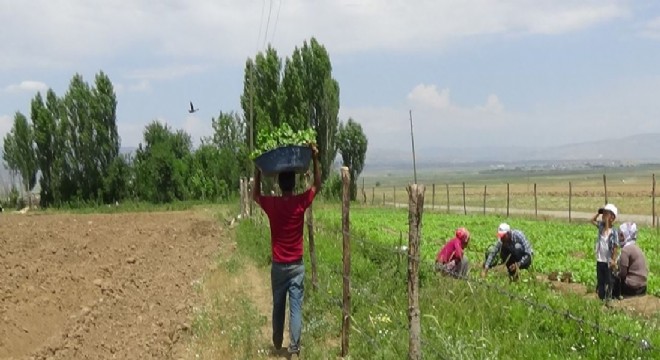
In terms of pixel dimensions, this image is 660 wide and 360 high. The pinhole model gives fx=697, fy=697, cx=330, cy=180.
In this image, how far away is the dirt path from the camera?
839cm

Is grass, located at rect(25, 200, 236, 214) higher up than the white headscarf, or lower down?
lower down

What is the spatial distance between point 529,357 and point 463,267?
5.04 metres

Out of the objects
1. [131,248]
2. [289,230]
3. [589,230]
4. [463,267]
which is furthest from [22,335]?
[589,230]

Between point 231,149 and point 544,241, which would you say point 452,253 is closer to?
point 544,241

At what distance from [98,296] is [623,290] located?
27.5ft

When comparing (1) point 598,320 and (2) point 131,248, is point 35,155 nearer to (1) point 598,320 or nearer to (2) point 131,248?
(2) point 131,248

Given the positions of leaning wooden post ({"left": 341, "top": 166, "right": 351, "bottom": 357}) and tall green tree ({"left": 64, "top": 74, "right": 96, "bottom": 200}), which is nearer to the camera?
leaning wooden post ({"left": 341, "top": 166, "right": 351, "bottom": 357})

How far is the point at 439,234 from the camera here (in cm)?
2273

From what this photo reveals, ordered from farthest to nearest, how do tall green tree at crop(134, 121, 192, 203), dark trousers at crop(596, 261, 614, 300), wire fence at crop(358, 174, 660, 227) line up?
tall green tree at crop(134, 121, 192, 203), wire fence at crop(358, 174, 660, 227), dark trousers at crop(596, 261, 614, 300)

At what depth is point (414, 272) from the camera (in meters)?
5.63

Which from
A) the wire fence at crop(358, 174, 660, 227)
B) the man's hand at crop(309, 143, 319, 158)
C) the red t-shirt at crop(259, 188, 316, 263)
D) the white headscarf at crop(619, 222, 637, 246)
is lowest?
the wire fence at crop(358, 174, 660, 227)

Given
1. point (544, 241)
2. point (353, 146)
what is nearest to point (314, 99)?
point (353, 146)

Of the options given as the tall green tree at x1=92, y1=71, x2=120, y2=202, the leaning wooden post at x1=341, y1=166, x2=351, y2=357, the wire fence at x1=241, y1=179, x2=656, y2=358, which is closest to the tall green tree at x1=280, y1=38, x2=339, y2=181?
the tall green tree at x1=92, y1=71, x2=120, y2=202

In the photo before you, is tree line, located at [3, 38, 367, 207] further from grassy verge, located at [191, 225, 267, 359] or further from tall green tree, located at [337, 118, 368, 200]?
grassy verge, located at [191, 225, 267, 359]
